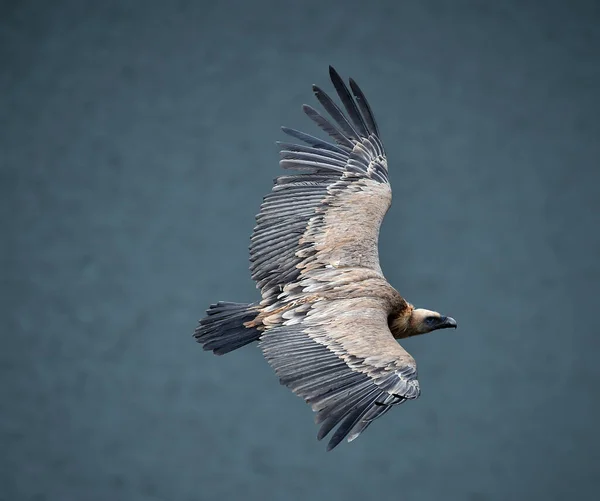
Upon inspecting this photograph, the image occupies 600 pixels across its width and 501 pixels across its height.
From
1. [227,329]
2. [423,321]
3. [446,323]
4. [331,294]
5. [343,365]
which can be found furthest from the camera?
[446,323]

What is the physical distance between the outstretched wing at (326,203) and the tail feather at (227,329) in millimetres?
231

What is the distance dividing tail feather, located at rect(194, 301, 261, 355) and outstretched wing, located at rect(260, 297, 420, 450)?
480 mm

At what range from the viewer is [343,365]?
27.0 ft

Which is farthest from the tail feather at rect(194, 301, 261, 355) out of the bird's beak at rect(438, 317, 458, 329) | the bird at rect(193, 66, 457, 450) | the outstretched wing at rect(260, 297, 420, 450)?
the bird's beak at rect(438, 317, 458, 329)

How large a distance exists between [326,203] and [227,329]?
59.6 inches

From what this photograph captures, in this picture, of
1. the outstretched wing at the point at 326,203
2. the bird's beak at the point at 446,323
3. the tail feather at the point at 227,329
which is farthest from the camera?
the bird's beak at the point at 446,323

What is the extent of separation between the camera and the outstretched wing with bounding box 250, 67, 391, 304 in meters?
9.58

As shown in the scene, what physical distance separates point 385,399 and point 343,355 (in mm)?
509

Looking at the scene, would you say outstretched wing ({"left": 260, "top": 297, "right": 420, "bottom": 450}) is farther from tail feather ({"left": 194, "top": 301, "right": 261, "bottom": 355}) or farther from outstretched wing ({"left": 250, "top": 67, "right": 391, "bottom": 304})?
outstretched wing ({"left": 250, "top": 67, "right": 391, "bottom": 304})

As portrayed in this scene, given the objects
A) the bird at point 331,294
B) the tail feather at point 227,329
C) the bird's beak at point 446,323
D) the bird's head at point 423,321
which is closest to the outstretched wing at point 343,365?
the bird at point 331,294

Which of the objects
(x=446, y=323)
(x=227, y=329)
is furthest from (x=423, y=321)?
(x=227, y=329)

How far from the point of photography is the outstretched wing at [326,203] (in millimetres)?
9578

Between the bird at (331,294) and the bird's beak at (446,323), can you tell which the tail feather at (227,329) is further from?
the bird's beak at (446,323)

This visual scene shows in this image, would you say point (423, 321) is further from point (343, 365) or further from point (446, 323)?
point (343, 365)
